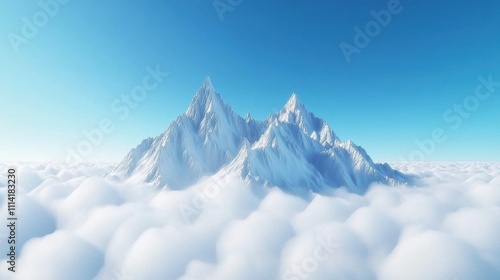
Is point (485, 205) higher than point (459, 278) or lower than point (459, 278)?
higher

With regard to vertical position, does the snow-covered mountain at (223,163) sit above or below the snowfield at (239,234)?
above

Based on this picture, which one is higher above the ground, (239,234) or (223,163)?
(223,163)

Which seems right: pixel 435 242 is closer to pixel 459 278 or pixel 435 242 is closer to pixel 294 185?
pixel 459 278

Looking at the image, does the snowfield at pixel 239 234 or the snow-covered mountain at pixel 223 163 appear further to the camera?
the snow-covered mountain at pixel 223 163

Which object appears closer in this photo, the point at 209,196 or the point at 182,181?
the point at 209,196

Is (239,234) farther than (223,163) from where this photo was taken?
No

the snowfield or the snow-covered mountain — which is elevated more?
the snow-covered mountain

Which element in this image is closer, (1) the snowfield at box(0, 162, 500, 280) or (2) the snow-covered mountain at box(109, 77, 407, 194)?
(1) the snowfield at box(0, 162, 500, 280)

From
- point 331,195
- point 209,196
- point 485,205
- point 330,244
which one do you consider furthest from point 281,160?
point 485,205
